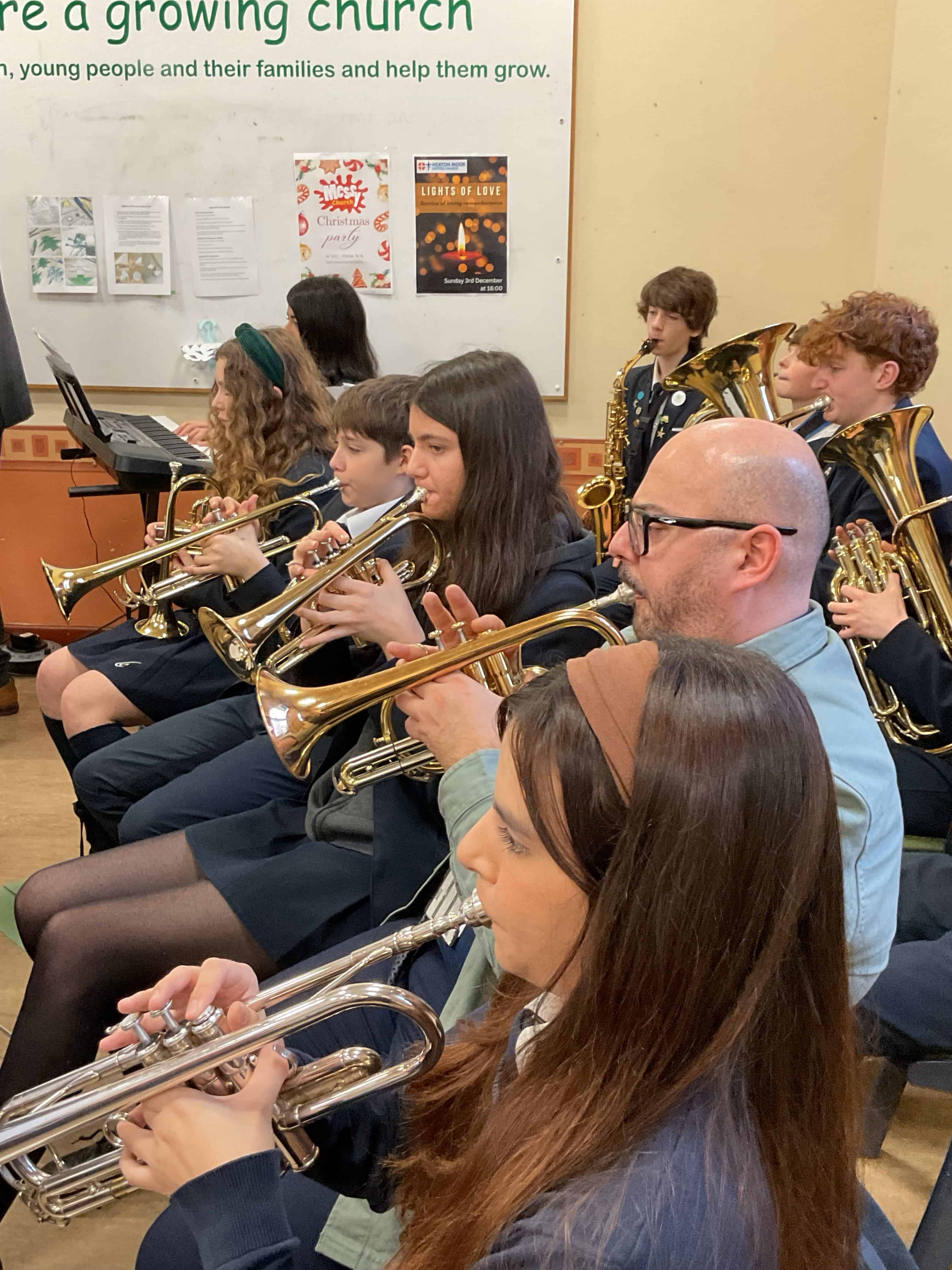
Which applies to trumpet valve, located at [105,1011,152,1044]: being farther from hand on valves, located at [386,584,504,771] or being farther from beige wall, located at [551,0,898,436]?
beige wall, located at [551,0,898,436]

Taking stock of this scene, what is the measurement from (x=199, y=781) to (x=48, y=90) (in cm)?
322

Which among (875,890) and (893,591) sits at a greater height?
(893,591)

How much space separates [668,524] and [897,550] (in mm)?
876

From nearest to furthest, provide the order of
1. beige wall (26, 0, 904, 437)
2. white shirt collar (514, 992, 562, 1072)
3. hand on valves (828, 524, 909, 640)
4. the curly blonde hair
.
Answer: white shirt collar (514, 992, 562, 1072)
hand on valves (828, 524, 909, 640)
the curly blonde hair
beige wall (26, 0, 904, 437)

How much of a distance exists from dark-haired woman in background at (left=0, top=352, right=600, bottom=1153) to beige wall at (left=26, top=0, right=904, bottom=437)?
2.28 meters

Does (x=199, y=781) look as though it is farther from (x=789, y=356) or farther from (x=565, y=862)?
(x=789, y=356)

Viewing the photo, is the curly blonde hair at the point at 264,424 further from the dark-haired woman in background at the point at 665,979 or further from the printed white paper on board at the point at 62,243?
the dark-haired woman in background at the point at 665,979

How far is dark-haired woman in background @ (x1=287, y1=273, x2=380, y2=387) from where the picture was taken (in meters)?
3.75

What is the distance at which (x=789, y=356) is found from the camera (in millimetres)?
3289

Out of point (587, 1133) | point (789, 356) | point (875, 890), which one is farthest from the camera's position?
point (789, 356)

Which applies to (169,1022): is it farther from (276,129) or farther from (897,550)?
(276,129)

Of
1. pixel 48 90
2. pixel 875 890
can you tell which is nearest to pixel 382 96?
pixel 48 90

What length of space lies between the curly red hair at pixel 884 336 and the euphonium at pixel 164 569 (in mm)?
1188

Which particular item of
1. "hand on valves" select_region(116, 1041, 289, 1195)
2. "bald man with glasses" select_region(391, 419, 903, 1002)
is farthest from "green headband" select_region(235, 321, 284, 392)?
"hand on valves" select_region(116, 1041, 289, 1195)
